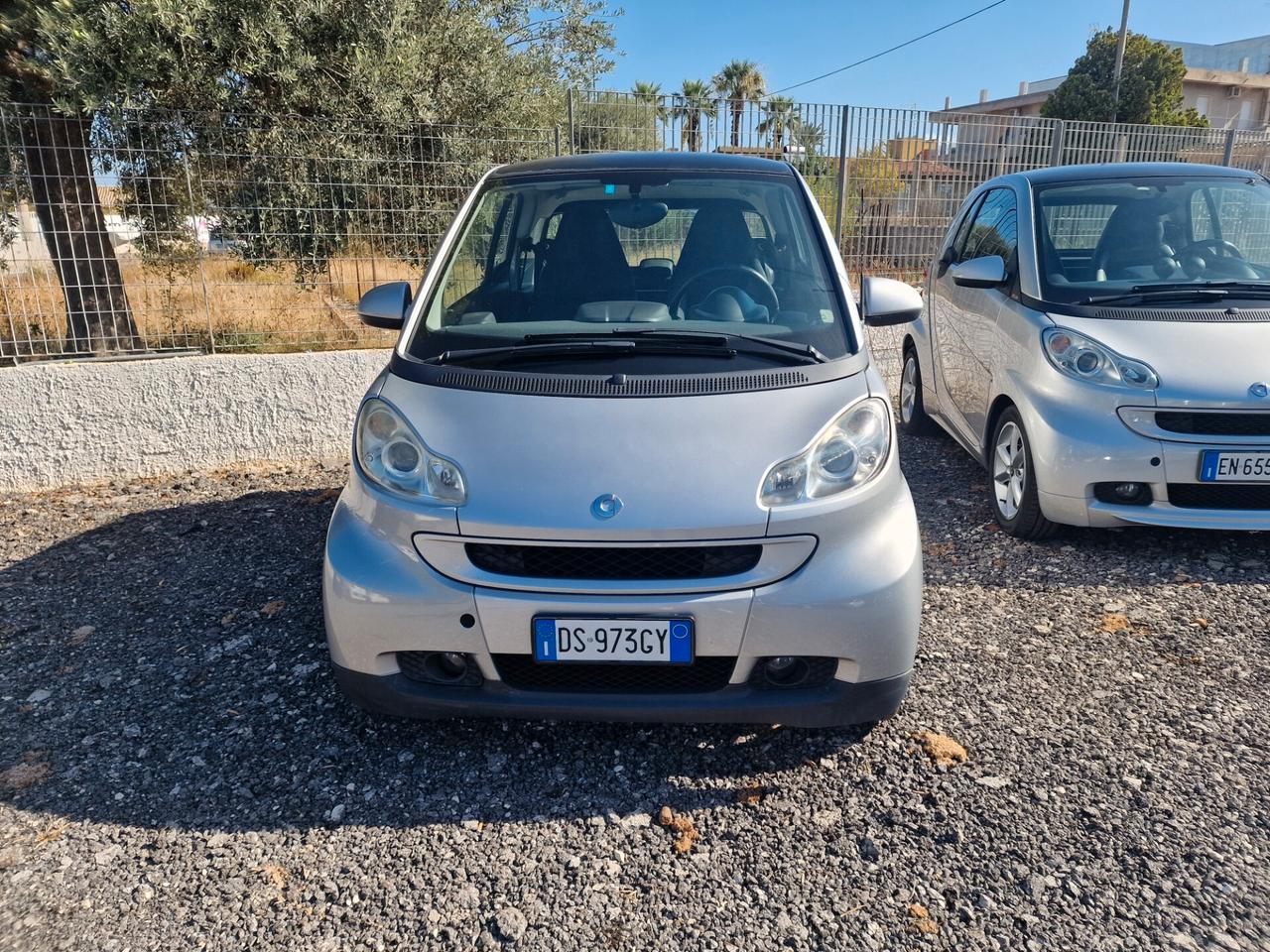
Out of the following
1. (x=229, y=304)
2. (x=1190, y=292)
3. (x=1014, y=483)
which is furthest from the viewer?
(x=229, y=304)

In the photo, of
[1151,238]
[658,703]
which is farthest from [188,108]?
[1151,238]

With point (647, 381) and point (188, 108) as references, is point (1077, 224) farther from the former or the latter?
point (188, 108)

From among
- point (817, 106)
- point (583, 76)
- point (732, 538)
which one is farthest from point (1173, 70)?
point (732, 538)

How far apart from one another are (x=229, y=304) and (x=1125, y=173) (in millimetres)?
5808

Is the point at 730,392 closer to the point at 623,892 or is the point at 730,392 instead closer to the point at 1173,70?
the point at 623,892

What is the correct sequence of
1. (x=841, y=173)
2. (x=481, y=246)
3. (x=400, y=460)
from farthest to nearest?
(x=841, y=173) < (x=481, y=246) < (x=400, y=460)

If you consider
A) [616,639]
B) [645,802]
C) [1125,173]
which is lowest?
[645,802]

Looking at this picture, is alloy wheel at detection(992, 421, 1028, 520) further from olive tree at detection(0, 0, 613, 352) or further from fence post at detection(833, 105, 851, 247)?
olive tree at detection(0, 0, 613, 352)

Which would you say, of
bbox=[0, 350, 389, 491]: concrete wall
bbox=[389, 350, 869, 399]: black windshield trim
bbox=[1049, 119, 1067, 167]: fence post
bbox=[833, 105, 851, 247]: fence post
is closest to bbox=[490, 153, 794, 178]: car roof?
bbox=[389, 350, 869, 399]: black windshield trim

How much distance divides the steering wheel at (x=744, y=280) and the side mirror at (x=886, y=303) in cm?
46

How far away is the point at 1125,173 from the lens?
5.10 meters

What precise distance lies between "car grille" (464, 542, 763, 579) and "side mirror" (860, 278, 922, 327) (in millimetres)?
1462

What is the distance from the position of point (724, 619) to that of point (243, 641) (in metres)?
2.18

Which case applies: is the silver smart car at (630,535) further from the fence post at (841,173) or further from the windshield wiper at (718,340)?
the fence post at (841,173)
